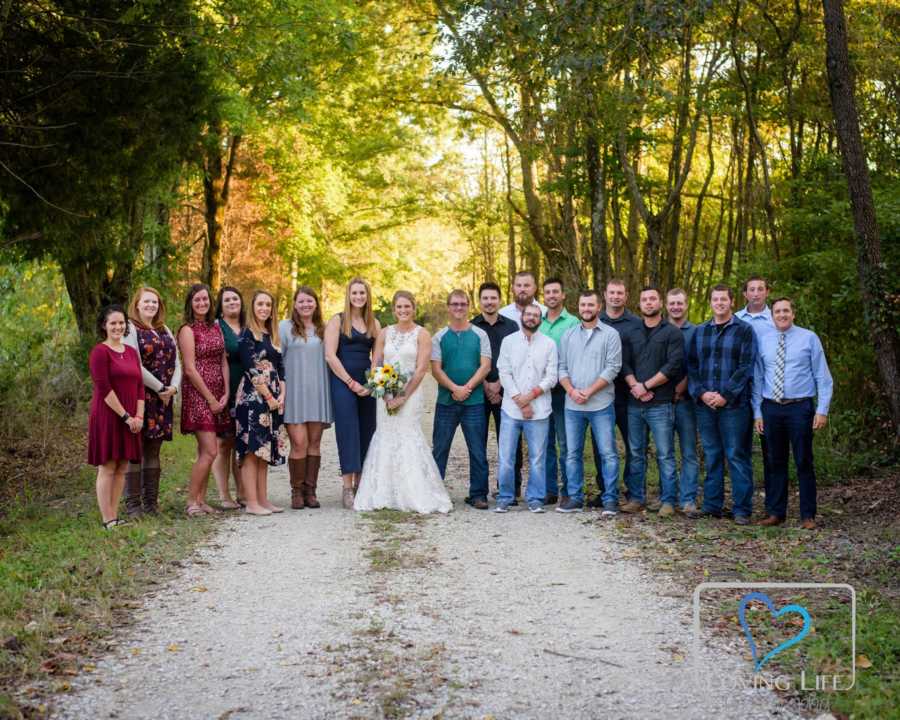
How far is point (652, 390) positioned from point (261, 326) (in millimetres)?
3918

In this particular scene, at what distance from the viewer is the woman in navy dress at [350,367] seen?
1027 cm

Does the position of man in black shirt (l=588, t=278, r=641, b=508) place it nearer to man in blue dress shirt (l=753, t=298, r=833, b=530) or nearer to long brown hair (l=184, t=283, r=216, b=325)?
man in blue dress shirt (l=753, t=298, r=833, b=530)

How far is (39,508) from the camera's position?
36.0 ft

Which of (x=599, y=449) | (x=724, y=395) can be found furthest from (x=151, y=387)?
(x=724, y=395)

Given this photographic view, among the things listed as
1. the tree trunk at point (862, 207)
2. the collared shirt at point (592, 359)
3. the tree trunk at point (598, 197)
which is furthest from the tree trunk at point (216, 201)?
the tree trunk at point (862, 207)

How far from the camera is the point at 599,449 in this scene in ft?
32.7

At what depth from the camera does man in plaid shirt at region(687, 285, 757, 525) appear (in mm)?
9258

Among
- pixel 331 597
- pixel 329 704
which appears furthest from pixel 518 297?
pixel 329 704

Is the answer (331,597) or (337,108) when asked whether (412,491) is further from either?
(337,108)

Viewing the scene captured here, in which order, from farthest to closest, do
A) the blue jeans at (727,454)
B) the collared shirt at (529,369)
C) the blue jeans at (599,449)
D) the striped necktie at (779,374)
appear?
the collared shirt at (529,369), the blue jeans at (599,449), the blue jeans at (727,454), the striped necktie at (779,374)

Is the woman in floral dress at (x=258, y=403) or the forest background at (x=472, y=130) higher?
the forest background at (x=472, y=130)

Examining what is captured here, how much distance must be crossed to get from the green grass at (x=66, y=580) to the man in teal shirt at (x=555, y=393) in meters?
3.51

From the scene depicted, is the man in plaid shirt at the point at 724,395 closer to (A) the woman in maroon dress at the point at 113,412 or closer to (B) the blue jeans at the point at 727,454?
(B) the blue jeans at the point at 727,454

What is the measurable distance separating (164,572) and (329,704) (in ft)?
9.94
